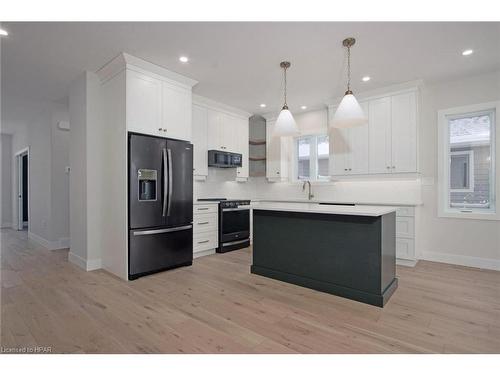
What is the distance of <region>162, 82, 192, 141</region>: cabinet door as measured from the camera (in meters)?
3.62

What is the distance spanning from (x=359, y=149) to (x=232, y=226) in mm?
2574

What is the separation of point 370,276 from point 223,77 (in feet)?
10.3

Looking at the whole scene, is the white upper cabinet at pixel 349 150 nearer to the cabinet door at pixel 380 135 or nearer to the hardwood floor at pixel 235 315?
the cabinet door at pixel 380 135

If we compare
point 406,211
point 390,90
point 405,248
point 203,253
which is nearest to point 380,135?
point 390,90

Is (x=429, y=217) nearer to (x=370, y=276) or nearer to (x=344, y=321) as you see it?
(x=370, y=276)

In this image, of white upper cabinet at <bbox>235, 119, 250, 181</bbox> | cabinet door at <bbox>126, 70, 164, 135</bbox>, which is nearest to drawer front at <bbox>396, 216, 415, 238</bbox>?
white upper cabinet at <bbox>235, 119, 250, 181</bbox>

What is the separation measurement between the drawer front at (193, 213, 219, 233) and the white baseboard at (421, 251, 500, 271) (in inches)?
134

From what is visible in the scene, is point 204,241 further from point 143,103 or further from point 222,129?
point 143,103

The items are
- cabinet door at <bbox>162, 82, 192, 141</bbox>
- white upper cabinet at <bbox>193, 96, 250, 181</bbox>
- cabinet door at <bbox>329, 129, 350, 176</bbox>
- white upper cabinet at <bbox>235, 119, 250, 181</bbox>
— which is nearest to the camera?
cabinet door at <bbox>162, 82, 192, 141</bbox>

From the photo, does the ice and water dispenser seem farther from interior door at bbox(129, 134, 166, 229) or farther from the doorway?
the doorway

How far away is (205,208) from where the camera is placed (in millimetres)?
4465

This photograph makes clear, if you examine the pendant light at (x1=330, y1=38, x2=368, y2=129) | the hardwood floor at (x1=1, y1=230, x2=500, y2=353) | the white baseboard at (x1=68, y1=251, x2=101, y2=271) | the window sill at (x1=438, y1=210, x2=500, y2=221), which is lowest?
the hardwood floor at (x1=1, y1=230, x2=500, y2=353)

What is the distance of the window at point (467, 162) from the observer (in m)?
3.82
